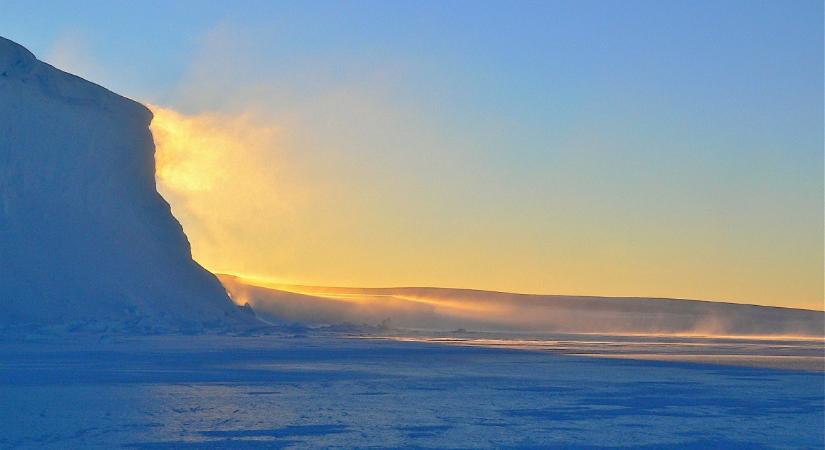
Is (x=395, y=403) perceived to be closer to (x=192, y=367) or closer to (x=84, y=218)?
(x=192, y=367)

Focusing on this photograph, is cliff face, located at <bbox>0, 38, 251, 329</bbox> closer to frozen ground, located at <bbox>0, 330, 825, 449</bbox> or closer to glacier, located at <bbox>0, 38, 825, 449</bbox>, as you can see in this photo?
glacier, located at <bbox>0, 38, 825, 449</bbox>

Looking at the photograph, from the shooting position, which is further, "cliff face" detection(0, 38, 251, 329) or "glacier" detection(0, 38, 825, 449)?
"cliff face" detection(0, 38, 251, 329)

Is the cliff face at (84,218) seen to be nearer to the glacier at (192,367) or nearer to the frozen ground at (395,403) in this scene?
the glacier at (192,367)

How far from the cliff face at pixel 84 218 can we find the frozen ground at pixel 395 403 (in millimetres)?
10007

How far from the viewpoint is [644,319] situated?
66.2 metres

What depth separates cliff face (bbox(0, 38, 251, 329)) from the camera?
2473 cm

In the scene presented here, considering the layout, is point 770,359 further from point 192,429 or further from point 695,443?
point 192,429

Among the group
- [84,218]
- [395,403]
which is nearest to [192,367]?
[395,403]

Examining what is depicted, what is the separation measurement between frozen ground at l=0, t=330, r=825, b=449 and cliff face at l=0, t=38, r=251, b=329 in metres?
10.0

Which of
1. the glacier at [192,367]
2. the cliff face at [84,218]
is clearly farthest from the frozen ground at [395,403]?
the cliff face at [84,218]

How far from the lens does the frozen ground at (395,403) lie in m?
6.86

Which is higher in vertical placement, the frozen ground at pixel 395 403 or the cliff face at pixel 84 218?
the cliff face at pixel 84 218

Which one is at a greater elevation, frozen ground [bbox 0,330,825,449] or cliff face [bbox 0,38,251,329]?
cliff face [bbox 0,38,251,329]

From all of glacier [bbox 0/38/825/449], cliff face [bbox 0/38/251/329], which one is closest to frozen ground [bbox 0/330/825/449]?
glacier [bbox 0/38/825/449]
